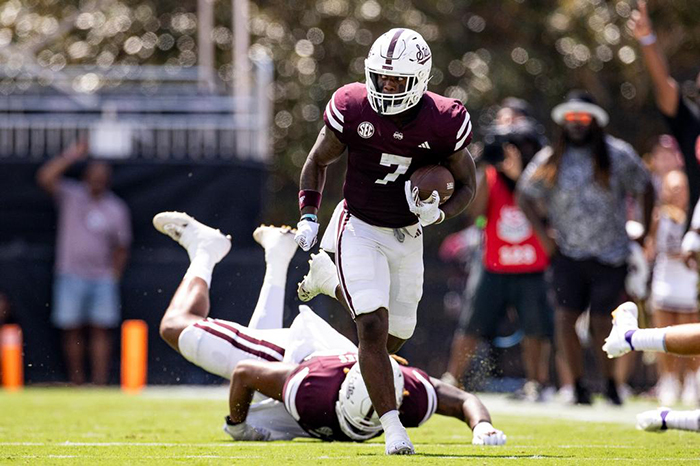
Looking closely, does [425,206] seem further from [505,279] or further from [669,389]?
[669,389]

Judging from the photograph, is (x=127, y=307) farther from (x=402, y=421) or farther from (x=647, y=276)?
(x=402, y=421)

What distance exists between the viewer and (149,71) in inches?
569

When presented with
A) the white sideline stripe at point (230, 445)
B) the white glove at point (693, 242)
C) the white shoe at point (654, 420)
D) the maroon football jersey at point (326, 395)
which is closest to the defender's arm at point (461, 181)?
the maroon football jersey at point (326, 395)

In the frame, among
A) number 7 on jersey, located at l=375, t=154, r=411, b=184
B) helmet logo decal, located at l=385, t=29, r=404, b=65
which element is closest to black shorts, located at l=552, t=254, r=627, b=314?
number 7 on jersey, located at l=375, t=154, r=411, b=184

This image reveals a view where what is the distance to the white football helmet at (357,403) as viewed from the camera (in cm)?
613

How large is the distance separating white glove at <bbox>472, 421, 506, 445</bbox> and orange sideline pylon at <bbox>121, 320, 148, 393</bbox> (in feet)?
19.7

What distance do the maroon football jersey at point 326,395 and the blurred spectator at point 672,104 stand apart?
2.73 m

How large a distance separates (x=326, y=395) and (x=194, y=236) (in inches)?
91.8

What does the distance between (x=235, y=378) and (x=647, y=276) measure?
5483mm

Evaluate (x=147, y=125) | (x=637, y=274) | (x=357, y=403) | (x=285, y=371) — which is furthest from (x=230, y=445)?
(x=147, y=125)

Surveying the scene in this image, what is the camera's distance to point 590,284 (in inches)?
379

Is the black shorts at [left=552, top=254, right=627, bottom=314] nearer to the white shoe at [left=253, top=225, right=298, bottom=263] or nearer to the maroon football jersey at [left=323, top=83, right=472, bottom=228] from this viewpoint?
the white shoe at [left=253, top=225, right=298, bottom=263]

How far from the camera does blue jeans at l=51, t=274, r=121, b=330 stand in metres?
12.5

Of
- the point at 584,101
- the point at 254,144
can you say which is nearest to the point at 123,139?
the point at 254,144
